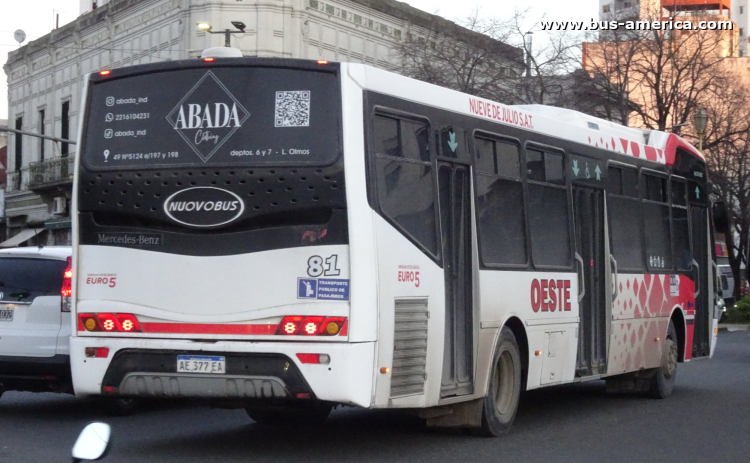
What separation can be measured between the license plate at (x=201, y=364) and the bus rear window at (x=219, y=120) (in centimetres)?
138

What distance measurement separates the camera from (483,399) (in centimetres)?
949

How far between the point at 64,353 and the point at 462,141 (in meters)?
4.17

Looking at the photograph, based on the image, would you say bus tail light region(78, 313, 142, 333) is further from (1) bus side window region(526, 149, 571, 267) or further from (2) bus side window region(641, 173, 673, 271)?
(2) bus side window region(641, 173, 673, 271)

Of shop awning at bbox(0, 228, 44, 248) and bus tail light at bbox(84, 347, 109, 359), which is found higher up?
shop awning at bbox(0, 228, 44, 248)

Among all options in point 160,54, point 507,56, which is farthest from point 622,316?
point 160,54

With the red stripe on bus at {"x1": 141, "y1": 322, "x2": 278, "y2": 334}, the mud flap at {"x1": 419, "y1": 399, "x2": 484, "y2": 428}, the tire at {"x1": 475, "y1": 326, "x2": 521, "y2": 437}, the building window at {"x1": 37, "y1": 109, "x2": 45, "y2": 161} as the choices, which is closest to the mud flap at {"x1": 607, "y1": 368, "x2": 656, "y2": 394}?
the tire at {"x1": 475, "y1": 326, "x2": 521, "y2": 437}

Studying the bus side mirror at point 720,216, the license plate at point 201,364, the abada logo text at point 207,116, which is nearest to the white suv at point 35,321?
the license plate at point 201,364

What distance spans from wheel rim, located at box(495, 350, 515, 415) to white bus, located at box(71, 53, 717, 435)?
4 centimetres

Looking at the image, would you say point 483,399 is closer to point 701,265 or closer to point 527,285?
point 527,285

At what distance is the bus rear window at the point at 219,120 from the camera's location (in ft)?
26.3

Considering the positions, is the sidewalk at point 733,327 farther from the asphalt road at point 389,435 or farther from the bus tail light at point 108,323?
the bus tail light at point 108,323

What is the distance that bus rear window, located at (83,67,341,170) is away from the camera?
8.01 meters

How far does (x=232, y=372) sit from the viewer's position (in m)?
7.87

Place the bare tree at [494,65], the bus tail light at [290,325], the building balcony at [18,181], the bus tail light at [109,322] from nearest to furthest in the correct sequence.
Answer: the bus tail light at [290,325] < the bus tail light at [109,322] < the bare tree at [494,65] < the building balcony at [18,181]
